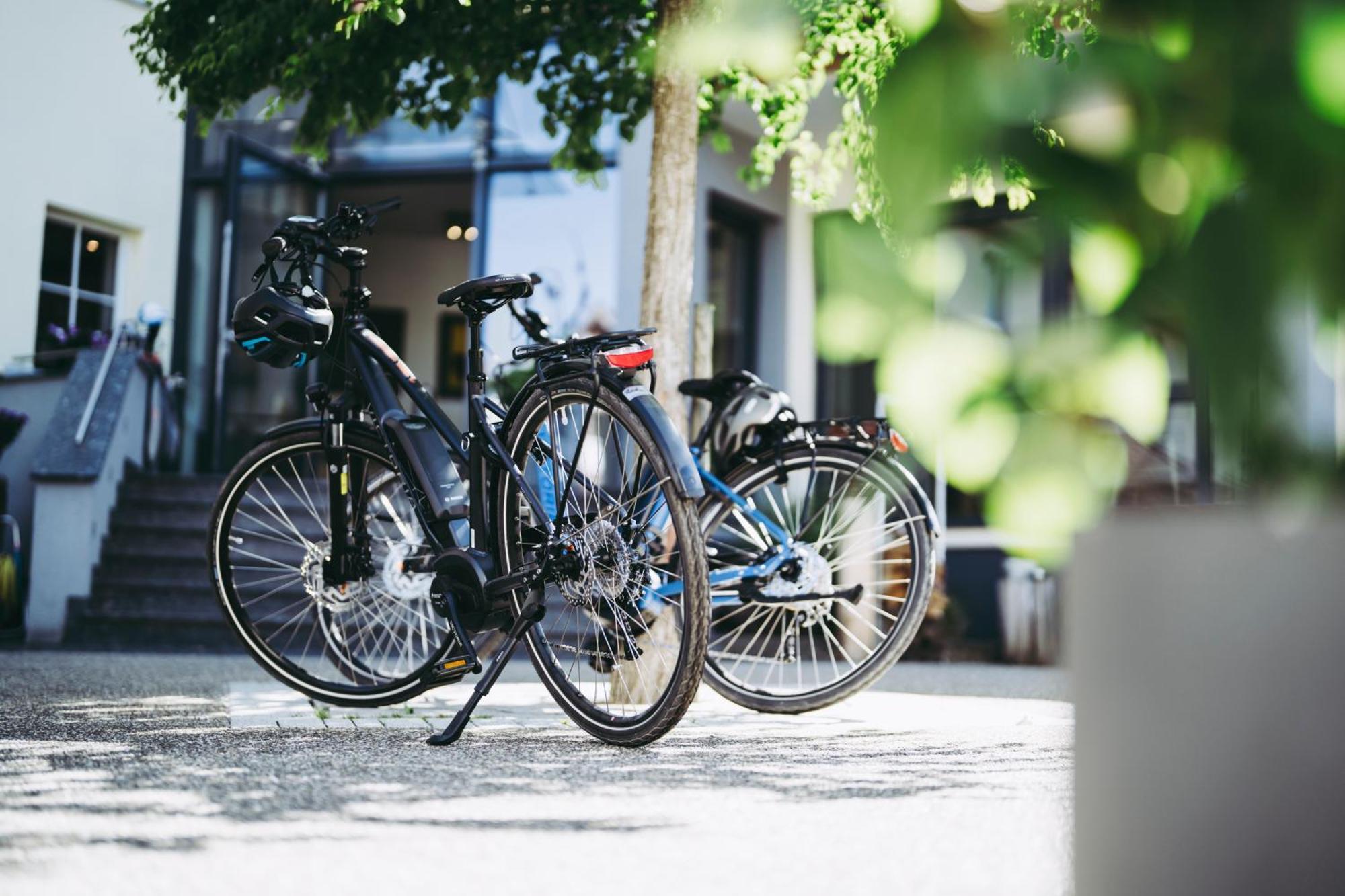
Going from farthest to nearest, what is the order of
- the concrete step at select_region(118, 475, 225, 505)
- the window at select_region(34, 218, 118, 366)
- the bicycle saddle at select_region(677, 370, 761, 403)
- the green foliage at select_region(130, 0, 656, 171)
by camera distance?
the window at select_region(34, 218, 118, 366), the concrete step at select_region(118, 475, 225, 505), the green foliage at select_region(130, 0, 656, 171), the bicycle saddle at select_region(677, 370, 761, 403)

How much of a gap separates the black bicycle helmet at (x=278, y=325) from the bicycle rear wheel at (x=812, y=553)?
1.16m

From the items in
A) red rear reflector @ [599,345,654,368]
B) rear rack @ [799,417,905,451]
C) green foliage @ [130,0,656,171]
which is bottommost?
rear rack @ [799,417,905,451]

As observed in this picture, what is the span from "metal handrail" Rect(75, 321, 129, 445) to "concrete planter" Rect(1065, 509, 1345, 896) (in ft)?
24.9

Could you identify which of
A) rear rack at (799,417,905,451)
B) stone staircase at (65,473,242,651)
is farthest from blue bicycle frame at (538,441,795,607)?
stone staircase at (65,473,242,651)

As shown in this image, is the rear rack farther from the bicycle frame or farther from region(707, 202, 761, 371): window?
region(707, 202, 761, 371): window

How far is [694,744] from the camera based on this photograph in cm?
329

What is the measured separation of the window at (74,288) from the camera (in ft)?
33.4

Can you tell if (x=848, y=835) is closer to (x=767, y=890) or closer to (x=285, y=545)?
(x=767, y=890)

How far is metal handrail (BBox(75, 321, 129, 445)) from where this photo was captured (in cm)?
803

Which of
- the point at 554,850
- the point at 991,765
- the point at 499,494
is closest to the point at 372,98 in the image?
the point at 499,494

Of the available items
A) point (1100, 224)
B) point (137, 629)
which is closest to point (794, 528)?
point (1100, 224)

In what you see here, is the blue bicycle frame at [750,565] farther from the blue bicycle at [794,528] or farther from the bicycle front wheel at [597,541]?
the bicycle front wheel at [597,541]

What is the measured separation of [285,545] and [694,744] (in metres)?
4.85

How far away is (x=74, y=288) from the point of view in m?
10.6
